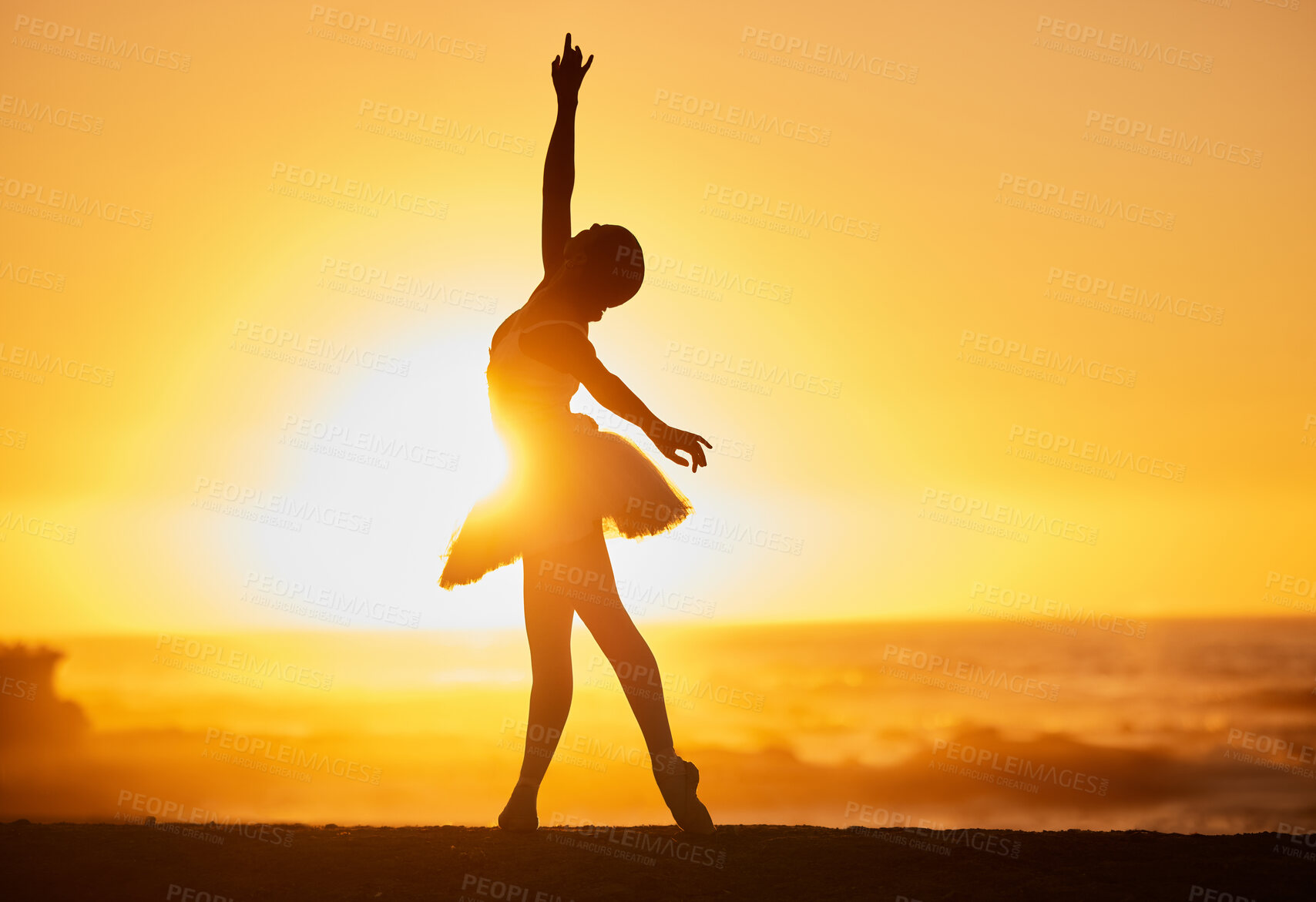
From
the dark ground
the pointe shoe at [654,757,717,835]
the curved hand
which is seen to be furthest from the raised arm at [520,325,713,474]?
the dark ground

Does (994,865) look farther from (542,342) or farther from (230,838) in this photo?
(230,838)

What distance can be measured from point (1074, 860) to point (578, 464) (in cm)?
315

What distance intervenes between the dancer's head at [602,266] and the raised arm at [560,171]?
0.41m

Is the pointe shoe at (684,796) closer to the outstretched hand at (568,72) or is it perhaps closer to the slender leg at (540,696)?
the slender leg at (540,696)

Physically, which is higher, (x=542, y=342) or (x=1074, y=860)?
(x=542, y=342)

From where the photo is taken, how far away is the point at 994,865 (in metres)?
4.59

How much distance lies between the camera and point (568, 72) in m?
5.50

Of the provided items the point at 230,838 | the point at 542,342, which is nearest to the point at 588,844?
the point at 230,838

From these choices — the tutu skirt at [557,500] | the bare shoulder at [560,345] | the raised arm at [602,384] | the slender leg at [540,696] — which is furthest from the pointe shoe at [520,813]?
the bare shoulder at [560,345]

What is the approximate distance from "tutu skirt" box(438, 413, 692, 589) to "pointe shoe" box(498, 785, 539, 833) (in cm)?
114

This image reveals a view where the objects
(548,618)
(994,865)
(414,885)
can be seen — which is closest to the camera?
(414,885)

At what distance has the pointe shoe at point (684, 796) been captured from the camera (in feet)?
16.0

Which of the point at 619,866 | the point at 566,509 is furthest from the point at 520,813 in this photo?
the point at 566,509

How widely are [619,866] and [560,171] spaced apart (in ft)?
12.1
